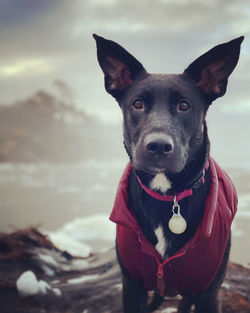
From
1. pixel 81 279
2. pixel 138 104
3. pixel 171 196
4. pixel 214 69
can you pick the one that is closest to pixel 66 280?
pixel 81 279

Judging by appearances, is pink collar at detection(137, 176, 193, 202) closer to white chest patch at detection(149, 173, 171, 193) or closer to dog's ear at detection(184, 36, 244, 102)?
white chest patch at detection(149, 173, 171, 193)

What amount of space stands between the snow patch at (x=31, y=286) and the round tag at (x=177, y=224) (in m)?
1.79

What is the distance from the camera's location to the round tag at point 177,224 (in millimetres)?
2273

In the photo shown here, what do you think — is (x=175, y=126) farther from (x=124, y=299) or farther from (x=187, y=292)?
(x=124, y=299)

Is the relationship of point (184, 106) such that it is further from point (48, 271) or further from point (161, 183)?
point (48, 271)

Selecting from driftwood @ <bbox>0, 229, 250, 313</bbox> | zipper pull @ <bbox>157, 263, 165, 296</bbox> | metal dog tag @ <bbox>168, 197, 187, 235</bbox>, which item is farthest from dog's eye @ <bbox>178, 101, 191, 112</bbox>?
driftwood @ <bbox>0, 229, 250, 313</bbox>

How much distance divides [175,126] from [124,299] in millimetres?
1443

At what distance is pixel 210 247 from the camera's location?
231cm

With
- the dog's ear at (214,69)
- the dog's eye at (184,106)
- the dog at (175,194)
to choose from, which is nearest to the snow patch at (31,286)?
the dog at (175,194)

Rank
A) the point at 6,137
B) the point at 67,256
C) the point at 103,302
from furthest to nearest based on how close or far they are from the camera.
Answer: the point at 6,137, the point at 67,256, the point at 103,302

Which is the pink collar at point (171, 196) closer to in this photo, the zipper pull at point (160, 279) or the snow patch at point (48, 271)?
the zipper pull at point (160, 279)

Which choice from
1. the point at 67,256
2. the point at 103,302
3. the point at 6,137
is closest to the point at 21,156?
the point at 6,137

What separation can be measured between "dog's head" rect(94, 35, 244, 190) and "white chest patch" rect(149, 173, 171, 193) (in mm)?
48

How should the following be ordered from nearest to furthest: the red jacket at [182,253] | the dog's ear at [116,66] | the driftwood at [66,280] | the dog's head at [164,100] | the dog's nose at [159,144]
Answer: the dog's nose at [159,144], the dog's head at [164,100], the red jacket at [182,253], the dog's ear at [116,66], the driftwood at [66,280]
